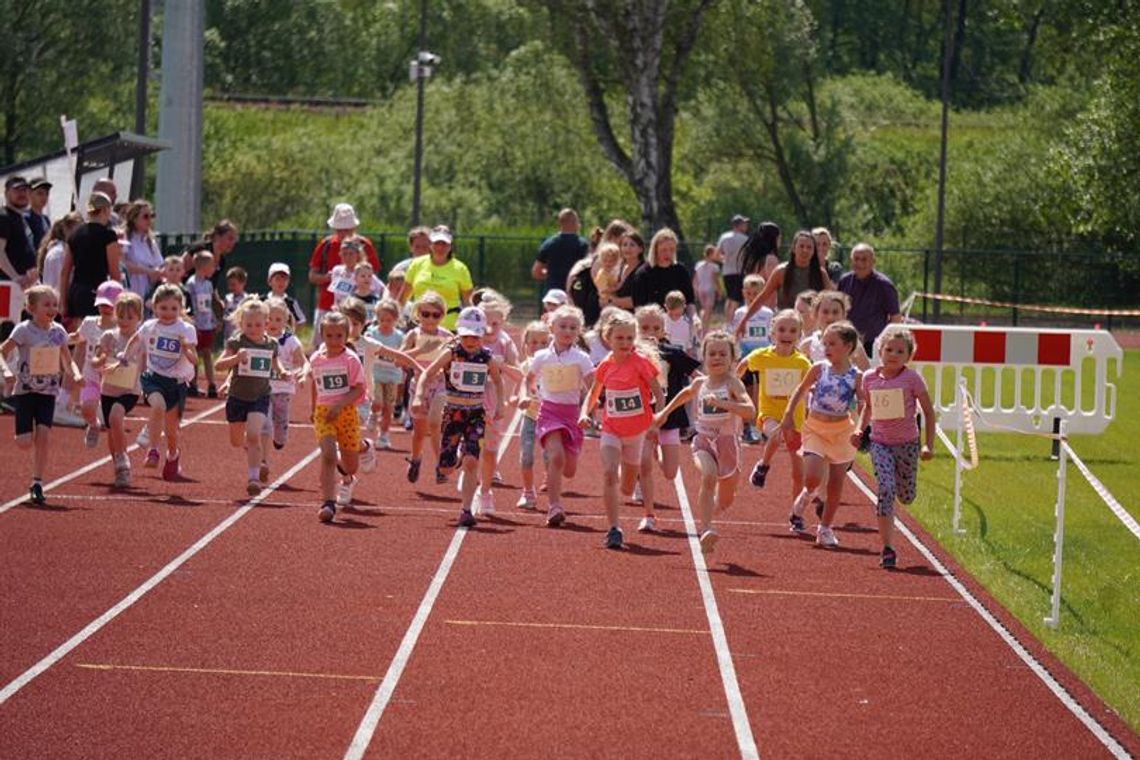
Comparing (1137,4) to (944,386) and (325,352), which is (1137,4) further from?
(325,352)

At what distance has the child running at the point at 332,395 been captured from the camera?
53.4ft

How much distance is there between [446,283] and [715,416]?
271 inches

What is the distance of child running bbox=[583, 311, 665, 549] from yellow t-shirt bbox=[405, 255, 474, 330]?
236 inches

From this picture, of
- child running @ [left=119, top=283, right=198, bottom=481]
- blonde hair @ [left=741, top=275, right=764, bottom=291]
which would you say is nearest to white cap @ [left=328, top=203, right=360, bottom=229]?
blonde hair @ [left=741, top=275, right=764, bottom=291]

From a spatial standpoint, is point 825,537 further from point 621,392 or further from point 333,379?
point 333,379

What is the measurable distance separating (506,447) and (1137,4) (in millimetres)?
28202

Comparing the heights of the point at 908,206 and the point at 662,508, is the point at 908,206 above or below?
above

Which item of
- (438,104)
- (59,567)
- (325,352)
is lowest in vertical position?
(59,567)

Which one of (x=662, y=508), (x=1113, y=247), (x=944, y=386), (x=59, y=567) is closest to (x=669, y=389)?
(x=662, y=508)

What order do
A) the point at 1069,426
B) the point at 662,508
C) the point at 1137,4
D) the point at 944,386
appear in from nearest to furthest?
1. the point at 662,508
2. the point at 1069,426
3. the point at 944,386
4. the point at 1137,4

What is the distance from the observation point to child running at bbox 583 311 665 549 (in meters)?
15.5

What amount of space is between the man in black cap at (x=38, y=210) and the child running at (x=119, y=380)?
388cm

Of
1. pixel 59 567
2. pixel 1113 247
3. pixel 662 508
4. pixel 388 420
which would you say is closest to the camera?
pixel 59 567

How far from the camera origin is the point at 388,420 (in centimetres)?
2106
